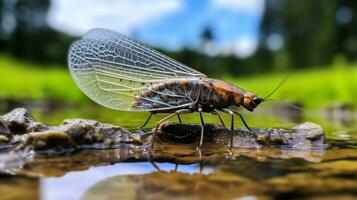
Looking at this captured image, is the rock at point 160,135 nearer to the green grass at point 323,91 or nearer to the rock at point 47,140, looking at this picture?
the rock at point 47,140

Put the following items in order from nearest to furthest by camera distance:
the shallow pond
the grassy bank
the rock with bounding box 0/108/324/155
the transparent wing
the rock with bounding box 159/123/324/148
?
the shallow pond < the rock with bounding box 0/108/324/155 < the rock with bounding box 159/123/324/148 < the transparent wing < the grassy bank

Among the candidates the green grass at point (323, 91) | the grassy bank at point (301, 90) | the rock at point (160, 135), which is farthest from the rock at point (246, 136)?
the green grass at point (323, 91)

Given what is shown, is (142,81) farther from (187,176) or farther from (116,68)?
(187,176)

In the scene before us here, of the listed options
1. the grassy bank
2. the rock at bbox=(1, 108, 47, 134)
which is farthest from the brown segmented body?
the grassy bank

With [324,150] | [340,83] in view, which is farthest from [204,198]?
[340,83]

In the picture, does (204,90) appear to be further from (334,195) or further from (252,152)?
(334,195)

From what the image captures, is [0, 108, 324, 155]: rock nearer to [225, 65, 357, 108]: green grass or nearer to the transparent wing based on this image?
the transparent wing
